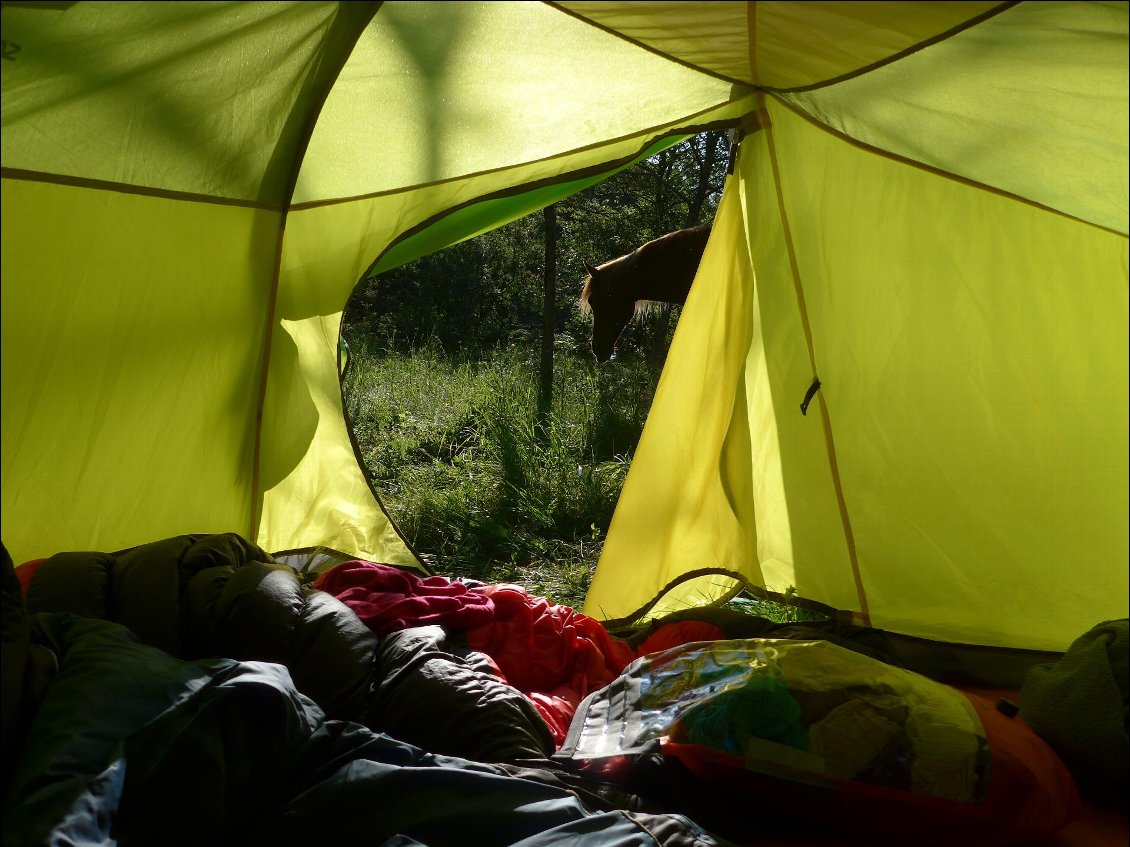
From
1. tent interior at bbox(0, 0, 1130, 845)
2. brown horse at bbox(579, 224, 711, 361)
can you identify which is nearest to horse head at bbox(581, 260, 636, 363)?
brown horse at bbox(579, 224, 711, 361)

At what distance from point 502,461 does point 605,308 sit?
827mm

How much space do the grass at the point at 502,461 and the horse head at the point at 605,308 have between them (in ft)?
1.45

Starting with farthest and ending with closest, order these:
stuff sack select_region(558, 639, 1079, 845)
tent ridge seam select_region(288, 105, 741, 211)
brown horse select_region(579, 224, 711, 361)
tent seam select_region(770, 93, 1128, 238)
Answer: brown horse select_region(579, 224, 711, 361), tent ridge seam select_region(288, 105, 741, 211), tent seam select_region(770, 93, 1128, 238), stuff sack select_region(558, 639, 1079, 845)

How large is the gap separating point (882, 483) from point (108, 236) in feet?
5.80

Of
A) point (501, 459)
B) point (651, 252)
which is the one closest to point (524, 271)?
point (501, 459)

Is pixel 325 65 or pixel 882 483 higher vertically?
pixel 325 65

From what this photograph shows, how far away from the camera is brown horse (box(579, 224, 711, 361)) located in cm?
403

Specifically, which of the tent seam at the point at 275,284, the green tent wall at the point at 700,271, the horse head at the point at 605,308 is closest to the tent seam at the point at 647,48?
the green tent wall at the point at 700,271

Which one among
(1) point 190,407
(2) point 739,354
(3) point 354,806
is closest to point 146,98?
(1) point 190,407

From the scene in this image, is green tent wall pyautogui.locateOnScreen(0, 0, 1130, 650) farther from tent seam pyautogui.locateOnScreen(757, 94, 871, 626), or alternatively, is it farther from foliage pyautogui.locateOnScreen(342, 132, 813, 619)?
foliage pyautogui.locateOnScreen(342, 132, 813, 619)

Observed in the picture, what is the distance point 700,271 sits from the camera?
9.00 feet

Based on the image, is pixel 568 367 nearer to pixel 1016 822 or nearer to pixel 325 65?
pixel 325 65

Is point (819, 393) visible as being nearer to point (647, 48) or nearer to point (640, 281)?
point (647, 48)

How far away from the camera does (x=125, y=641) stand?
1521 millimetres
